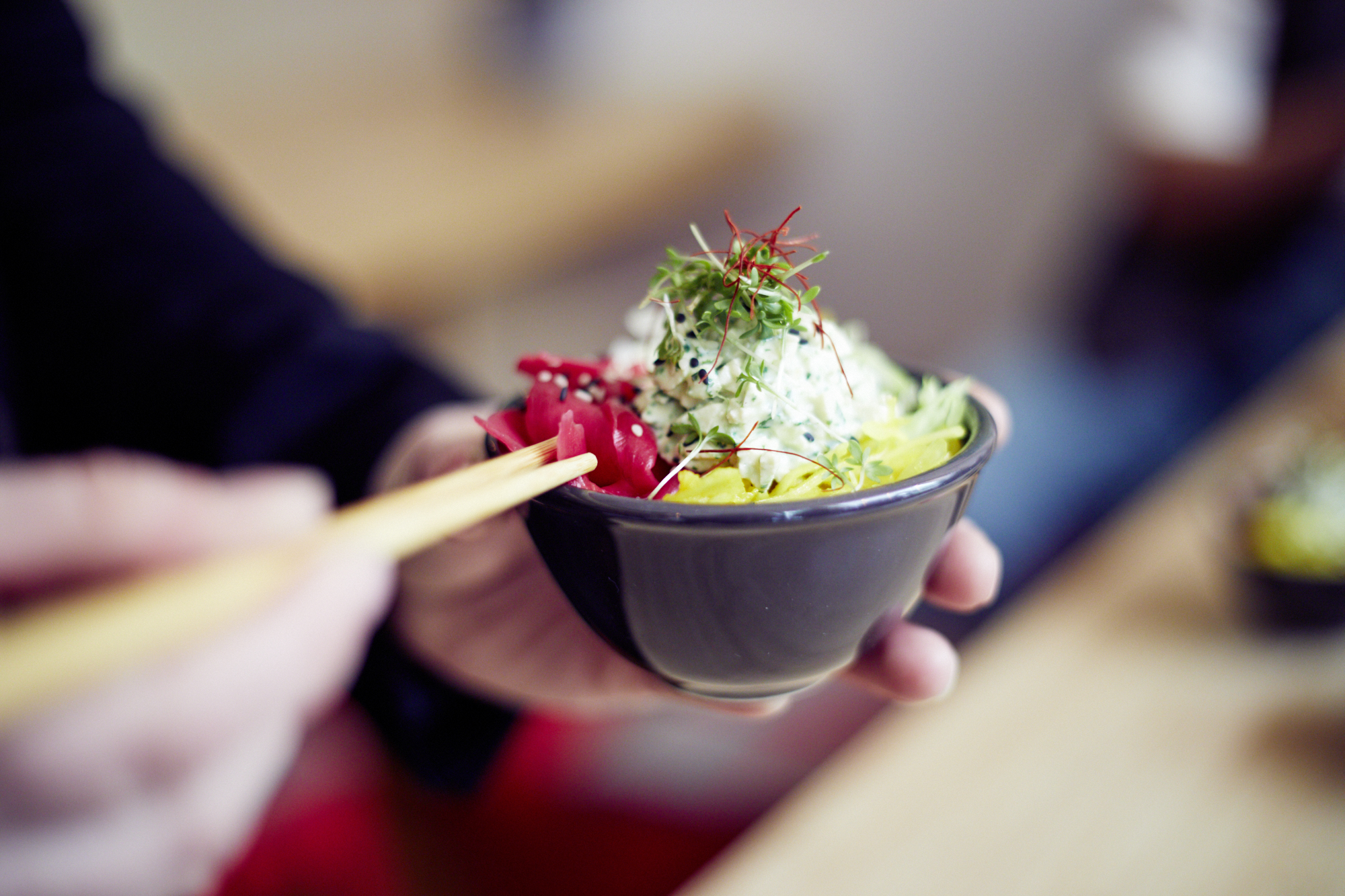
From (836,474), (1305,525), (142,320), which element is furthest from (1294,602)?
(142,320)

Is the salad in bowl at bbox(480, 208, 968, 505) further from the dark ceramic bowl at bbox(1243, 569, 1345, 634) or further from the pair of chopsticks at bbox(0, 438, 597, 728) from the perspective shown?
the dark ceramic bowl at bbox(1243, 569, 1345, 634)

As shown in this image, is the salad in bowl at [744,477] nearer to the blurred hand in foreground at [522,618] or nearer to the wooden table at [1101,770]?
the blurred hand in foreground at [522,618]

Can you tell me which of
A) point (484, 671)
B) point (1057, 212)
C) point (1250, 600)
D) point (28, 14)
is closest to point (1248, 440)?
point (1250, 600)

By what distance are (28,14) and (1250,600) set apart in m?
1.83

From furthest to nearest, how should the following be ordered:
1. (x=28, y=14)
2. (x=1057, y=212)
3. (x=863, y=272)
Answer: (x=863, y=272)
(x=1057, y=212)
(x=28, y=14)

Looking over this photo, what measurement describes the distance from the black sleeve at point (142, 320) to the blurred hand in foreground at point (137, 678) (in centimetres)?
65

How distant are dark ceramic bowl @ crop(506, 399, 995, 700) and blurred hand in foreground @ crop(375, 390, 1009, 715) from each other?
4.1 inches

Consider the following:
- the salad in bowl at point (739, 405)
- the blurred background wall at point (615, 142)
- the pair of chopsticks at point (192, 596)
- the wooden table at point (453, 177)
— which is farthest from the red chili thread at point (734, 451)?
the blurred background wall at point (615, 142)

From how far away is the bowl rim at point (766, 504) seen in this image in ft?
1.51

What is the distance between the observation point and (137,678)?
394mm

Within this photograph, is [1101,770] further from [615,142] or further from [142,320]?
[615,142]

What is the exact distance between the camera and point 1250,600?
108 cm

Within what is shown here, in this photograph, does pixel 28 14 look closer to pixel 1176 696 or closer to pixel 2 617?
pixel 2 617

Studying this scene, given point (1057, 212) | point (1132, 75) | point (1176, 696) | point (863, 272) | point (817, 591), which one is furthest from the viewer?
point (863, 272)
